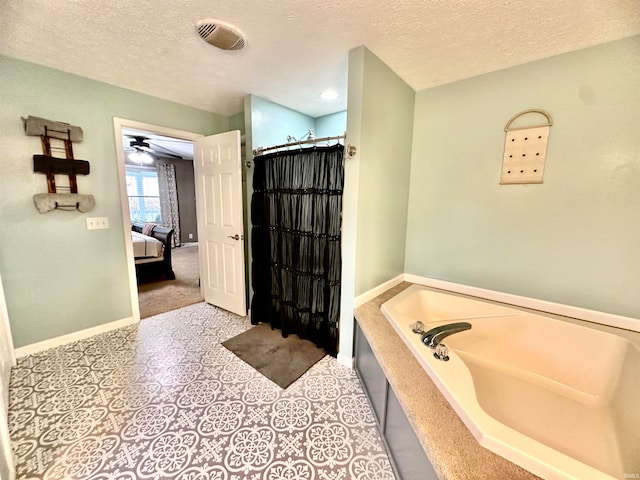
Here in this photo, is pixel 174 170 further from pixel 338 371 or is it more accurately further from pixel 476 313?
pixel 476 313

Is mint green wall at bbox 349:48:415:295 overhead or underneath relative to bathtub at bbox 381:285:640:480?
overhead

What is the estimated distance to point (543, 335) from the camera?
1.62 m

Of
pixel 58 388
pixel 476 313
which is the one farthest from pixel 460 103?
pixel 58 388

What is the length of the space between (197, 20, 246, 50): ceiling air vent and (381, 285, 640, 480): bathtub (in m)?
2.03

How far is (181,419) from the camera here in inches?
57.7

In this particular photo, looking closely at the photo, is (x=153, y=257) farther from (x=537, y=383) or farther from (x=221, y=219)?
(x=537, y=383)

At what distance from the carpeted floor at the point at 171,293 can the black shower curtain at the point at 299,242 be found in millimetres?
1206

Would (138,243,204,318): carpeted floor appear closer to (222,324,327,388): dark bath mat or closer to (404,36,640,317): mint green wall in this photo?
(222,324,327,388): dark bath mat

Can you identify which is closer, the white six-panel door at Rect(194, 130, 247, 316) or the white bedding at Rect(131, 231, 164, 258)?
the white six-panel door at Rect(194, 130, 247, 316)

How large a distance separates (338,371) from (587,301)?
179 cm

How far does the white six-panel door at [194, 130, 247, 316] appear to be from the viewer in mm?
2502

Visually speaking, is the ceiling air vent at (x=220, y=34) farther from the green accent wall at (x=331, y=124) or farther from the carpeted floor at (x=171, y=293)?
the carpeted floor at (x=171, y=293)

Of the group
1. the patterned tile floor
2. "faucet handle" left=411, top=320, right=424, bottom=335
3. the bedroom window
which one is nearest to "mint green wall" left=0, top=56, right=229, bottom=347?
the patterned tile floor

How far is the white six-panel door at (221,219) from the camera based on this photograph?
98.5 inches
